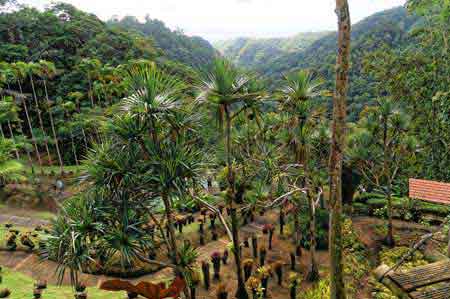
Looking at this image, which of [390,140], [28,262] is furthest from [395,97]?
[28,262]

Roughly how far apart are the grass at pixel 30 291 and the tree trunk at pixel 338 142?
16.5 feet

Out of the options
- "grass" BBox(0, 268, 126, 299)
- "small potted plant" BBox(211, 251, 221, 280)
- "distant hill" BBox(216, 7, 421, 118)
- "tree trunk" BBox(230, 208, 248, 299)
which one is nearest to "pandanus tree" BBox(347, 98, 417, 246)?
"distant hill" BBox(216, 7, 421, 118)

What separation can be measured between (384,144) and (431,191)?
7273 mm

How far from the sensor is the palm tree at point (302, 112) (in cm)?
836

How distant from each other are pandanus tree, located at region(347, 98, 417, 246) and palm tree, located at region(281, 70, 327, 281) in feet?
13.4

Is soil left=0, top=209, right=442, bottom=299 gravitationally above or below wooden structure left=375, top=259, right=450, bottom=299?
below

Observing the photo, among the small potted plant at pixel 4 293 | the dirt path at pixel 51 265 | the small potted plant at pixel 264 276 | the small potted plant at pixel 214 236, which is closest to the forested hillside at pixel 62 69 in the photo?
the dirt path at pixel 51 265

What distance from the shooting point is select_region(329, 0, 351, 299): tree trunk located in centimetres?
470

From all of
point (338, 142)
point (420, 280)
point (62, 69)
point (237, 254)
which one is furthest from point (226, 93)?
point (62, 69)

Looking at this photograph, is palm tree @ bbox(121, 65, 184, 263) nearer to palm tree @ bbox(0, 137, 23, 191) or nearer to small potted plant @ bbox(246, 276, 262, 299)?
small potted plant @ bbox(246, 276, 262, 299)

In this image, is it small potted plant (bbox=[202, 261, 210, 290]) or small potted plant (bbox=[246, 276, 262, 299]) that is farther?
small potted plant (bbox=[202, 261, 210, 290])

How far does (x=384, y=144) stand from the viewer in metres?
11.7

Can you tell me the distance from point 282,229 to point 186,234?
361cm

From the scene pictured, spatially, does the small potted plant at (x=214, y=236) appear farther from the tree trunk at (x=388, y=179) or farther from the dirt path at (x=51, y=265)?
the tree trunk at (x=388, y=179)
